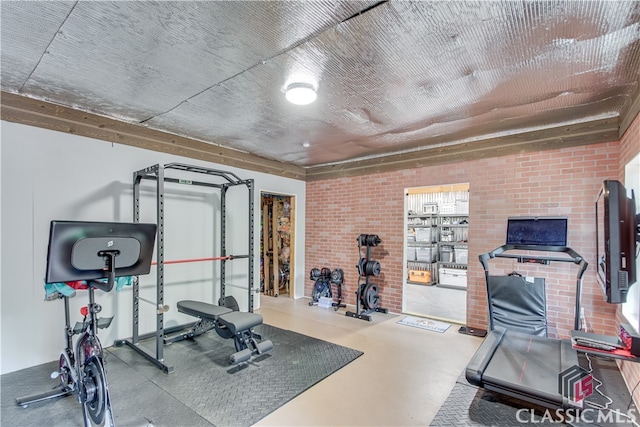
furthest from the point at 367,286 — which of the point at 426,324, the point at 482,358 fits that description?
the point at 482,358

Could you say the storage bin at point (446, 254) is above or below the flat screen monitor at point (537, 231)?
below

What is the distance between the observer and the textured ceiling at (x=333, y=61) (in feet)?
5.75

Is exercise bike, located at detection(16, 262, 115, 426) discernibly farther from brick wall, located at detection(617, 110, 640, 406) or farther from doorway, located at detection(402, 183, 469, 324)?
doorway, located at detection(402, 183, 469, 324)

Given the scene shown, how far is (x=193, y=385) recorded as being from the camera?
9.01ft

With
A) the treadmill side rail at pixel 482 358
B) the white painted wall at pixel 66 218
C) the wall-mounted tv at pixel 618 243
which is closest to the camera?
the wall-mounted tv at pixel 618 243

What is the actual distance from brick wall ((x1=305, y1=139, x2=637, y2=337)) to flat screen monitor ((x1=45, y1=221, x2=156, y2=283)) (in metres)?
3.87

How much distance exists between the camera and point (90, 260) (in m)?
2.06

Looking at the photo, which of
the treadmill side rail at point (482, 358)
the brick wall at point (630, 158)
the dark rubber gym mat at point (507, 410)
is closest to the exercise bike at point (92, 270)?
the dark rubber gym mat at point (507, 410)

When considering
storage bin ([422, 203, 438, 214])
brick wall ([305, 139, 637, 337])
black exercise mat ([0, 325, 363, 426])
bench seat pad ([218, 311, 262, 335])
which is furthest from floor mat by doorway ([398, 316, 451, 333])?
storage bin ([422, 203, 438, 214])

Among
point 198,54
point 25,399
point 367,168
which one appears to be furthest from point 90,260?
point 367,168

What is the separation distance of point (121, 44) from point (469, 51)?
2460 millimetres

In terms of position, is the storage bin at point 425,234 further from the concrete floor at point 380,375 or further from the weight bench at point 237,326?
the weight bench at point 237,326

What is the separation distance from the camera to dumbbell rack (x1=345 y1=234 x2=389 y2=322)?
4863 millimetres

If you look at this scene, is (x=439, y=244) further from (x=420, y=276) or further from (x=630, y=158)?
(x=630, y=158)
